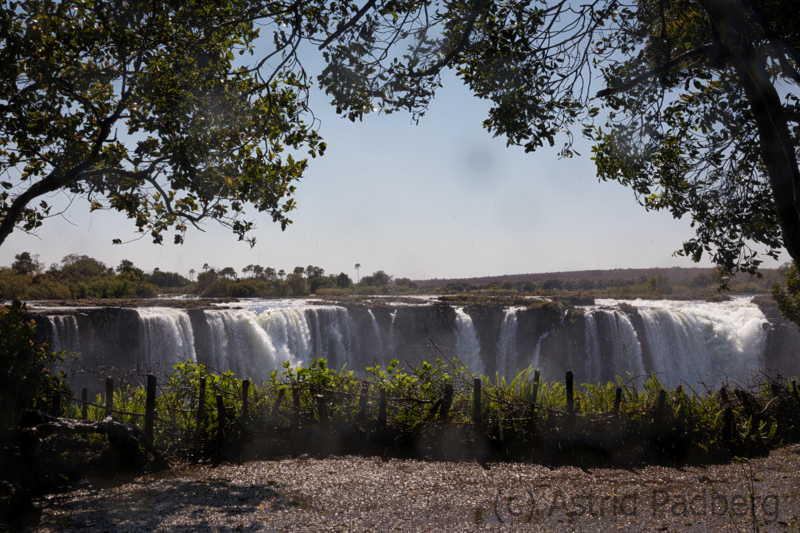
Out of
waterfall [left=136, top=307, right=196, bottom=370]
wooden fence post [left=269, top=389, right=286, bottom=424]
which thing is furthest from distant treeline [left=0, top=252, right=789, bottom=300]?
wooden fence post [left=269, top=389, right=286, bottom=424]

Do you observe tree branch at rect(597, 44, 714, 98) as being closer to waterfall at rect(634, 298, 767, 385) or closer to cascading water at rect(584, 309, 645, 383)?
cascading water at rect(584, 309, 645, 383)

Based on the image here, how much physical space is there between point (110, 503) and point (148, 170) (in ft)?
14.9

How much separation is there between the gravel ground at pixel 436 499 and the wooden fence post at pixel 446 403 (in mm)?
826

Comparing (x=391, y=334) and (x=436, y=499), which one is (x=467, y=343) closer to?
(x=391, y=334)

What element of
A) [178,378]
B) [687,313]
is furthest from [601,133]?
[687,313]

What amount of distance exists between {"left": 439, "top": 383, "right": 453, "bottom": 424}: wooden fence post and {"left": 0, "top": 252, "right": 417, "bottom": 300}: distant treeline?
1871 centimetres

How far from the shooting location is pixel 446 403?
20.9ft

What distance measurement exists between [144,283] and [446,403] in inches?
1203

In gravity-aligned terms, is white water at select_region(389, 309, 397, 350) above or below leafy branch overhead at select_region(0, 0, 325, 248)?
below

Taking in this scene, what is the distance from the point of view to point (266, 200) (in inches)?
273

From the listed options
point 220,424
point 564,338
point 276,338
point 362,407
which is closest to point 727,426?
point 362,407

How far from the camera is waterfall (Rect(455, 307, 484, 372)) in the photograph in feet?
69.9

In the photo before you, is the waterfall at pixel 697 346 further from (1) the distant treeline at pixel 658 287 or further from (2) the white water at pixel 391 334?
(2) the white water at pixel 391 334

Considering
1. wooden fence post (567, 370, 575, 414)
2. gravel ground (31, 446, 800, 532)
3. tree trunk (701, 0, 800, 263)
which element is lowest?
gravel ground (31, 446, 800, 532)
